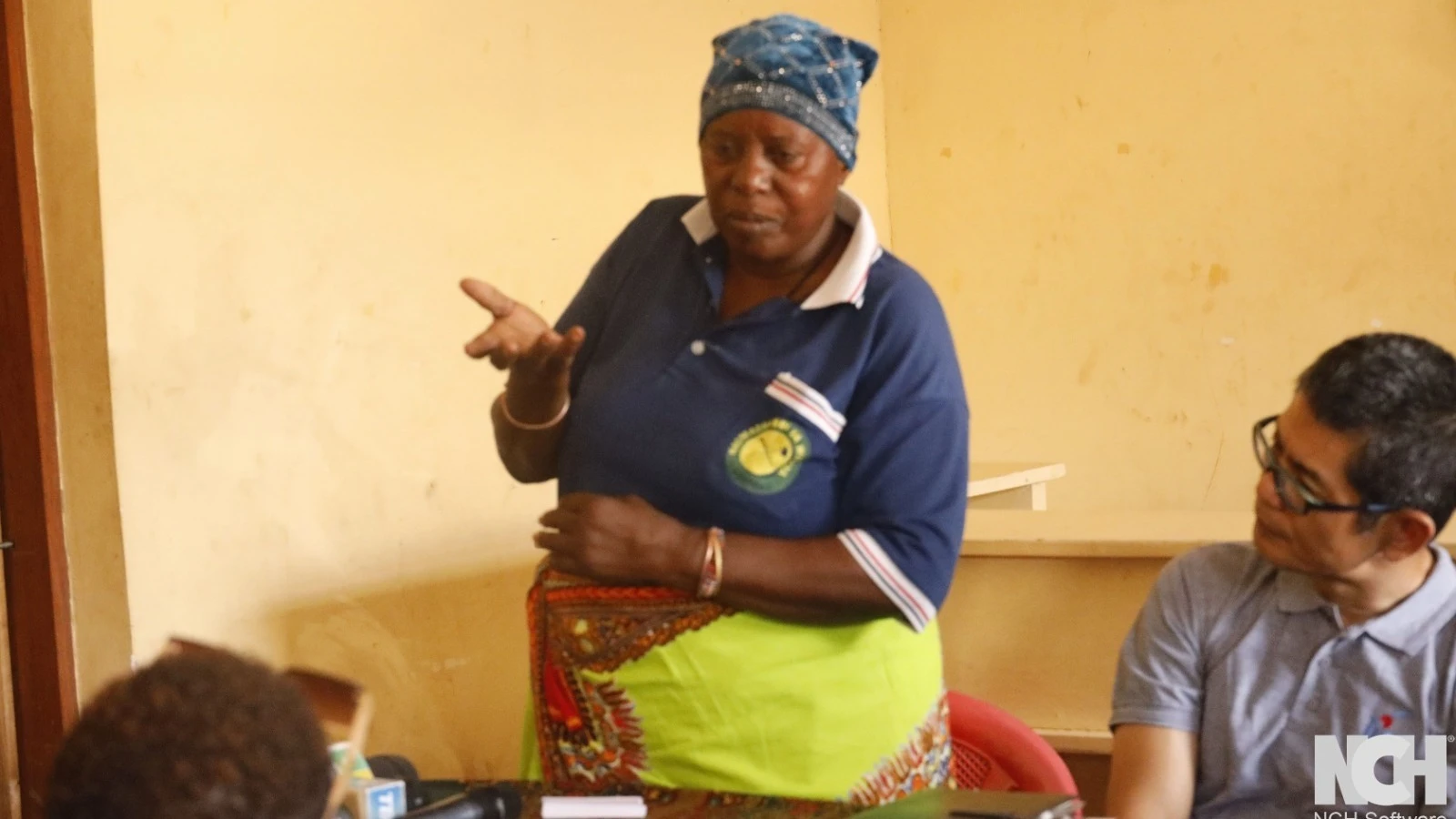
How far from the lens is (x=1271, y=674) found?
1818 mm

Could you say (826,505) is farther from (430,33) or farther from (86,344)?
(430,33)

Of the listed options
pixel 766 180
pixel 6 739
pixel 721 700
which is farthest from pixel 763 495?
pixel 6 739

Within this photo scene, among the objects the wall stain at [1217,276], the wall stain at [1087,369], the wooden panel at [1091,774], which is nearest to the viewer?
the wooden panel at [1091,774]

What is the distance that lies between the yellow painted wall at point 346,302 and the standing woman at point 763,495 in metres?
0.87

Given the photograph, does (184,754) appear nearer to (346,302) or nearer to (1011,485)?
(346,302)

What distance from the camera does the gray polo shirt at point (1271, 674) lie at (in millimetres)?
1751

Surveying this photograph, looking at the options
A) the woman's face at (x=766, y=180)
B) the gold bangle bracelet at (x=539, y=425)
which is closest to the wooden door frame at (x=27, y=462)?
the gold bangle bracelet at (x=539, y=425)

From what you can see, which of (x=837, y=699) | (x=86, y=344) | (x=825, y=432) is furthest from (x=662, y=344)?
(x=86, y=344)

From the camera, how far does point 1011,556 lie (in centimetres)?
248

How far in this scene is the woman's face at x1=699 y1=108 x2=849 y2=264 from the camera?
166cm

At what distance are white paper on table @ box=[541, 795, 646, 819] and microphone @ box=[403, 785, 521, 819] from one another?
0.03 metres

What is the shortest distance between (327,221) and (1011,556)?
4.52ft

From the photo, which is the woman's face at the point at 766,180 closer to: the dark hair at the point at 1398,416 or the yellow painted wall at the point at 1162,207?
the dark hair at the point at 1398,416

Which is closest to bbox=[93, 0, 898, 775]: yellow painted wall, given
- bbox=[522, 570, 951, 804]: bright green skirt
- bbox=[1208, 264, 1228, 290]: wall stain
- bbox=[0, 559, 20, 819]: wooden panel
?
bbox=[0, 559, 20, 819]: wooden panel
